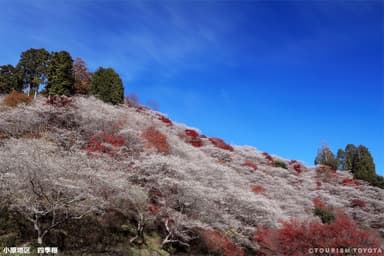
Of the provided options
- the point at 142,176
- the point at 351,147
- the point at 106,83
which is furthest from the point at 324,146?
the point at 142,176

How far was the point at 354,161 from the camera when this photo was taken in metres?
41.2

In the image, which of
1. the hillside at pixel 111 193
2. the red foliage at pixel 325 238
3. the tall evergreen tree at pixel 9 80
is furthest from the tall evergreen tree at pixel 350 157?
the tall evergreen tree at pixel 9 80

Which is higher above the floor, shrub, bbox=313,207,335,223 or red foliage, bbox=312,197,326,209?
red foliage, bbox=312,197,326,209

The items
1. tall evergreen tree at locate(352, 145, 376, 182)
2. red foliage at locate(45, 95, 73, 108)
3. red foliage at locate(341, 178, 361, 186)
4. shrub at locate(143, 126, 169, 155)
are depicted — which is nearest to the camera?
shrub at locate(143, 126, 169, 155)

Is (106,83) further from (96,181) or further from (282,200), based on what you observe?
(282,200)

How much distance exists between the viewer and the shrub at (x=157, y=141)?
18.2 metres

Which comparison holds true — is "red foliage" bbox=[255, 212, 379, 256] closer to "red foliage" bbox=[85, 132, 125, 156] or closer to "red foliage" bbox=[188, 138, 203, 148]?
"red foliage" bbox=[85, 132, 125, 156]

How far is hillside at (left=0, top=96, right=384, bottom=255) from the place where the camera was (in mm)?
10180

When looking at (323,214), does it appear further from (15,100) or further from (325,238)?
(15,100)

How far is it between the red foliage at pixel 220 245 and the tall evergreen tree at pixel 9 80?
24042 mm

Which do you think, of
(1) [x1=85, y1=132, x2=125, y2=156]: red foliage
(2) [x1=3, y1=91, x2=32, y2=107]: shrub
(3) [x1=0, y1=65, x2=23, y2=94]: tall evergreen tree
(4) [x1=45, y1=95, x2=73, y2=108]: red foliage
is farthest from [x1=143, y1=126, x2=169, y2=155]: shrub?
(3) [x1=0, y1=65, x2=23, y2=94]: tall evergreen tree

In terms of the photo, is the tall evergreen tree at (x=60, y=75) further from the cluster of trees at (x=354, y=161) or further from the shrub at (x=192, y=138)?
the cluster of trees at (x=354, y=161)

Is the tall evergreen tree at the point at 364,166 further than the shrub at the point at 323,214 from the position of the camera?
Yes

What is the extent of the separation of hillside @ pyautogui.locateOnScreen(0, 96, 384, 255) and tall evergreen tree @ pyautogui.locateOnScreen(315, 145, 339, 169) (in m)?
23.4
